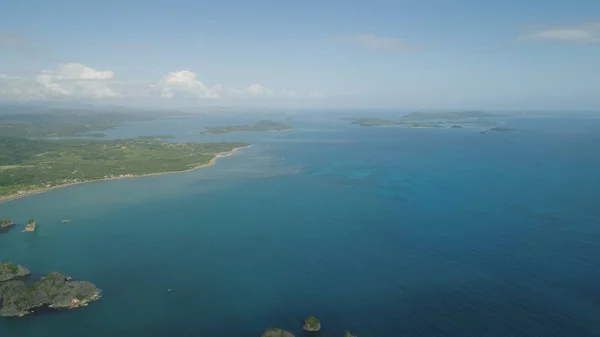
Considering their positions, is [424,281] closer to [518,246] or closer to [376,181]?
[518,246]

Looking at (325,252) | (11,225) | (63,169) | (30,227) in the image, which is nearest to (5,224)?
(11,225)

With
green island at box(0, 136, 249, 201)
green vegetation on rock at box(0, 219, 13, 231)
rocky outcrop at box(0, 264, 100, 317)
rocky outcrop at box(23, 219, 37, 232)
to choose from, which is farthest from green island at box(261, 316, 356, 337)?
green island at box(0, 136, 249, 201)

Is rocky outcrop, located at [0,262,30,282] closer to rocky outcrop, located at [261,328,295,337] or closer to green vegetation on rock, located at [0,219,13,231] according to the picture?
green vegetation on rock, located at [0,219,13,231]

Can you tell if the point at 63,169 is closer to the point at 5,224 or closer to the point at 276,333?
the point at 5,224

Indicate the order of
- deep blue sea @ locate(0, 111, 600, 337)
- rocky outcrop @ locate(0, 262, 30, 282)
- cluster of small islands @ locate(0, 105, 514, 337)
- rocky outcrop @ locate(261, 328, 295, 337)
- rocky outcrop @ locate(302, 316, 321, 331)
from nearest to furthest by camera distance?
1. rocky outcrop @ locate(261, 328, 295, 337)
2. rocky outcrop @ locate(302, 316, 321, 331)
3. deep blue sea @ locate(0, 111, 600, 337)
4. cluster of small islands @ locate(0, 105, 514, 337)
5. rocky outcrop @ locate(0, 262, 30, 282)

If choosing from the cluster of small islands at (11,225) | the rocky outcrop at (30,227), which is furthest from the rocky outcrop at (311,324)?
the cluster of small islands at (11,225)

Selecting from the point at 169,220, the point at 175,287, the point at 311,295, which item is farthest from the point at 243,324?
the point at 169,220
